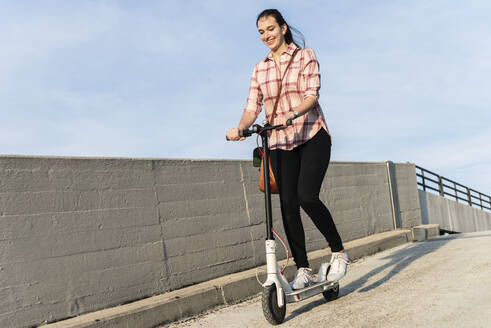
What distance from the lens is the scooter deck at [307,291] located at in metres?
3.54

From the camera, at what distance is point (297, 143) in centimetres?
385

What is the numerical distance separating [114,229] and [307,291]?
2.07m

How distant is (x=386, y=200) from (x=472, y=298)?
22.4 feet

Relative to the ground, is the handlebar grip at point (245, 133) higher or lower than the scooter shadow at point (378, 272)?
higher

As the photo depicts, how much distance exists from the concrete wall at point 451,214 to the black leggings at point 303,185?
1083cm

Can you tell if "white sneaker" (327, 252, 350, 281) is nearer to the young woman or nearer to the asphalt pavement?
the young woman

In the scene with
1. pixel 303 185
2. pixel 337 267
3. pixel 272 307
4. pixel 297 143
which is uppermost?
pixel 297 143

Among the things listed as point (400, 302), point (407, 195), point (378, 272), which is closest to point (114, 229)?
point (400, 302)

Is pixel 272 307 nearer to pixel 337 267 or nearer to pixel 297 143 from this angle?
pixel 337 267

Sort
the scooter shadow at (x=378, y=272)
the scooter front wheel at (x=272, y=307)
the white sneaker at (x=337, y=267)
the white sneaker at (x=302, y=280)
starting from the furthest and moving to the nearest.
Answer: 1. the scooter shadow at (x=378, y=272)
2. the white sneaker at (x=337, y=267)
3. the white sneaker at (x=302, y=280)
4. the scooter front wheel at (x=272, y=307)

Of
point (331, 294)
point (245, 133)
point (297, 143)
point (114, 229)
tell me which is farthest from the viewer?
point (114, 229)

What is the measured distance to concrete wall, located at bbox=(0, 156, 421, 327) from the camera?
4.10m

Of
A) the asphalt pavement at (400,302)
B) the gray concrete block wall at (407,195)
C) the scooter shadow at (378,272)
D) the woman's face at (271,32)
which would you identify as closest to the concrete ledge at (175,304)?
the asphalt pavement at (400,302)

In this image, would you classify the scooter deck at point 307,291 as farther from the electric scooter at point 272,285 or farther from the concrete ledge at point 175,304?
the concrete ledge at point 175,304
